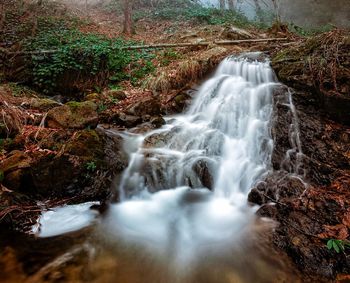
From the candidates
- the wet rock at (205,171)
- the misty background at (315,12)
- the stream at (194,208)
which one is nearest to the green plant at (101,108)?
the stream at (194,208)

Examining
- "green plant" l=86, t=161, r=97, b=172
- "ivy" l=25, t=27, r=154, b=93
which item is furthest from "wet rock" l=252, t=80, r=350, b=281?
"ivy" l=25, t=27, r=154, b=93

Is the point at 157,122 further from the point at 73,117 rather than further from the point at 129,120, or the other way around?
the point at 73,117

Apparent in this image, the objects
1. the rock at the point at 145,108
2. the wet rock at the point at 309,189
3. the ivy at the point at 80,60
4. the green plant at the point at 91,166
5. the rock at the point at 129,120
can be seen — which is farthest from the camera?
the ivy at the point at 80,60

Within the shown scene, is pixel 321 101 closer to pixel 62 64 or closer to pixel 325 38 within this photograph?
pixel 325 38

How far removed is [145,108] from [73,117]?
197 centimetres

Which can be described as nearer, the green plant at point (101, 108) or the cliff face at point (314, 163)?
the cliff face at point (314, 163)

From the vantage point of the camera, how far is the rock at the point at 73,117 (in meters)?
5.08

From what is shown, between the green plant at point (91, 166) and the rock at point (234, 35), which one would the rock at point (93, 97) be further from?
the rock at point (234, 35)

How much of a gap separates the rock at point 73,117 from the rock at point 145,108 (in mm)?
1326

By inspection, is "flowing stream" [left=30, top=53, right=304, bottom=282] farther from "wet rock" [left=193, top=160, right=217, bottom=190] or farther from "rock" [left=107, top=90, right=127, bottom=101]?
"rock" [left=107, top=90, right=127, bottom=101]

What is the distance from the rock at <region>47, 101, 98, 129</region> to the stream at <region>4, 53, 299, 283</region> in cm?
86

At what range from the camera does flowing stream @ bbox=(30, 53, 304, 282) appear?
136 inches

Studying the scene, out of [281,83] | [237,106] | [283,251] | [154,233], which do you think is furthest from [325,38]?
[154,233]

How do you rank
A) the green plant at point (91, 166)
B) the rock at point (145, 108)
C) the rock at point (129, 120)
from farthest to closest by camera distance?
the rock at point (145, 108) < the rock at point (129, 120) < the green plant at point (91, 166)
